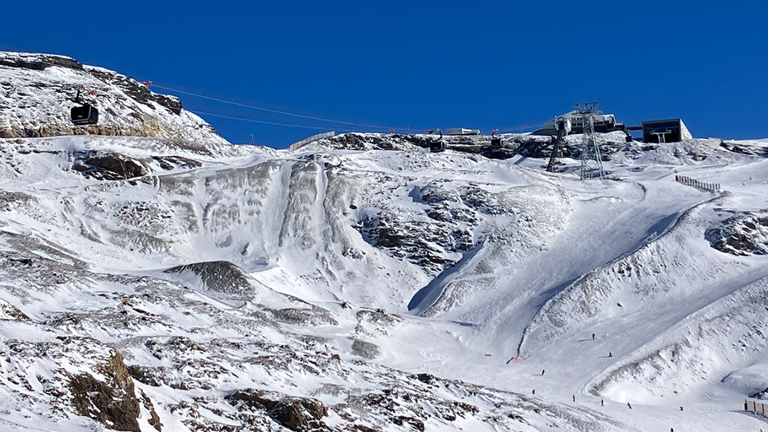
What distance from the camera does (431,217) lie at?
3789 inches

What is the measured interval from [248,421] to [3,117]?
8429 centimetres

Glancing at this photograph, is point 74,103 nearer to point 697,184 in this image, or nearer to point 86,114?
point 86,114

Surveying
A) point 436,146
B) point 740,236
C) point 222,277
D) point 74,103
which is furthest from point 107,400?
point 74,103

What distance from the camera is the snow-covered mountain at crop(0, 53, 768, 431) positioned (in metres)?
40.2

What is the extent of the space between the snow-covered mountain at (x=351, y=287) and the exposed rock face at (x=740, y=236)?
26 centimetres

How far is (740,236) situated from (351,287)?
1398 inches

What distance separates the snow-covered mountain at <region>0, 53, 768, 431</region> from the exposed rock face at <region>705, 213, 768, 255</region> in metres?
0.26

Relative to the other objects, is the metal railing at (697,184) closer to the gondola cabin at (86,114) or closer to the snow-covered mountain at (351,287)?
the snow-covered mountain at (351,287)

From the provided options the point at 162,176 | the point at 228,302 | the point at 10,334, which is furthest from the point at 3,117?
the point at 10,334

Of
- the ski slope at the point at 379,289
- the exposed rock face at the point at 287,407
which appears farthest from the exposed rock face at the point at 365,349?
the exposed rock face at the point at 287,407

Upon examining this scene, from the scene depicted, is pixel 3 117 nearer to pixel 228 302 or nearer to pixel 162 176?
pixel 162 176

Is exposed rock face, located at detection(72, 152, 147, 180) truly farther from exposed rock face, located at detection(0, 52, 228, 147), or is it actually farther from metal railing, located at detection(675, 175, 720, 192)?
metal railing, located at detection(675, 175, 720, 192)

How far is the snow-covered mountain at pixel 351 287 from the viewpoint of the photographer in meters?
40.2

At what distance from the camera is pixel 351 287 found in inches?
3287
